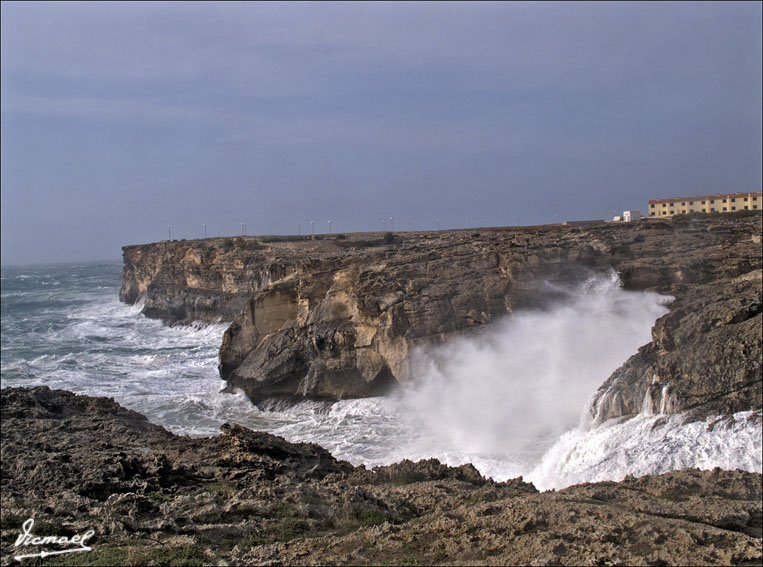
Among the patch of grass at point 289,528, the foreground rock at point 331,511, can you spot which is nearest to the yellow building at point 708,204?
the foreground rock at point 331,511

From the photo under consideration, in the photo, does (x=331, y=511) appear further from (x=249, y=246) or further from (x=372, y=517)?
(x=249, y=246)

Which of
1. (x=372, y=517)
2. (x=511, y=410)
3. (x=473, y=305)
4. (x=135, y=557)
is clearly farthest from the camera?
(x=473, y=305)

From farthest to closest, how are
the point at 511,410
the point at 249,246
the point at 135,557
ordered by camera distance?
the point at 249,246
the point at 511,410
the point at 135,557

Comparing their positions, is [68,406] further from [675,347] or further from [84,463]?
[675,347]

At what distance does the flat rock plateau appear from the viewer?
571cm

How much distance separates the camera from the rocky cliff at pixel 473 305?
13.4 metres

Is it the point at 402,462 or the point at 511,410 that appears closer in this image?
the point at 402,462

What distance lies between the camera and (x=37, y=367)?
29.1 metres

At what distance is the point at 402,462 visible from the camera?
10125 mm

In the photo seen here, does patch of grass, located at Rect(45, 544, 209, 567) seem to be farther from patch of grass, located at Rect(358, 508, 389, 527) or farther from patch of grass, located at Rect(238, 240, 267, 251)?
patch of grass, located at Rect(238, 240, 267, 251)

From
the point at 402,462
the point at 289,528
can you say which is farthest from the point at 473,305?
the point at 289,528

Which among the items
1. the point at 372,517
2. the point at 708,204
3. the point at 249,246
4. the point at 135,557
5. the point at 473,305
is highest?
the point at 708,204

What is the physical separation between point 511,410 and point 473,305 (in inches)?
Answer: 154

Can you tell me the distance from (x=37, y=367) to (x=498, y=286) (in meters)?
24.0
